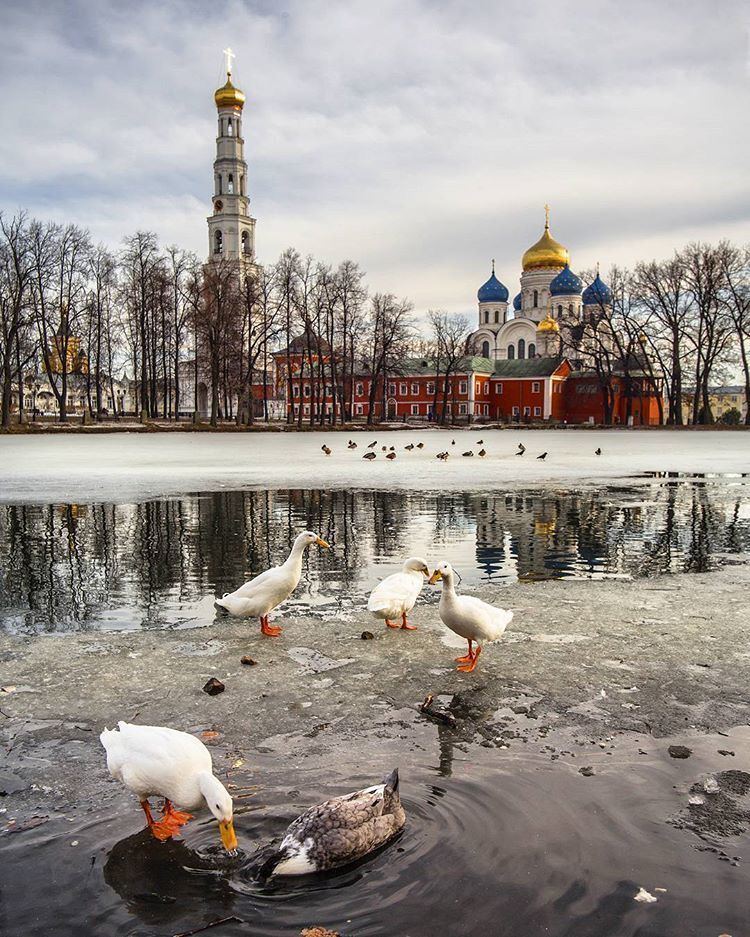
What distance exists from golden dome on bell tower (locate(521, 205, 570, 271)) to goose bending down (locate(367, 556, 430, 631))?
112855mm

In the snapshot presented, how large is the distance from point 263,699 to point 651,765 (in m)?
2.40

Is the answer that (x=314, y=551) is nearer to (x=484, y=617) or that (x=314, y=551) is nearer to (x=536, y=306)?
(x=484, y=617)

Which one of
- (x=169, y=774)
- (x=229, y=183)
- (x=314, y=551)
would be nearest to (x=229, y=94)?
(x=229, y=183)

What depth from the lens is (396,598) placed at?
6793mm

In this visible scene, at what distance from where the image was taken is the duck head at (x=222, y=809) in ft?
11.5

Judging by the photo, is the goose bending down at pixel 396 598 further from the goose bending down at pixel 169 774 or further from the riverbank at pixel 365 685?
the goose bending down at pixel 169 774

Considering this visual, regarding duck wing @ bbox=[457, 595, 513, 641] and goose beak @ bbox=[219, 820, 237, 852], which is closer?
goose beak @ bbox=[219, 820, 237, 852]

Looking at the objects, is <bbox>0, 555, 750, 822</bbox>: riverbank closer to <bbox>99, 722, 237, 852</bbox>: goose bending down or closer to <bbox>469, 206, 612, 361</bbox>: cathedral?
<bbox>99, 722, 237, 852</bbox>: goose bending down

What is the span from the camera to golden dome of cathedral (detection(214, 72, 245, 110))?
10662 cm

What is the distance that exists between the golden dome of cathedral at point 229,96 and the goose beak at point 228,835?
115 meters

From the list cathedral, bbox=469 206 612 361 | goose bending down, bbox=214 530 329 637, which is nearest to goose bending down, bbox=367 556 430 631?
goose bending down, bbox=214 530 329 637

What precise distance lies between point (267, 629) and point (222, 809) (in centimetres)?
335

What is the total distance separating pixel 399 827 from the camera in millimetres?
3732

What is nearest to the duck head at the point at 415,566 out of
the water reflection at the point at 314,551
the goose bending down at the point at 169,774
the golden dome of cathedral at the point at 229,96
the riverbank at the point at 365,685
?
the riverbank at the point at 365,685
